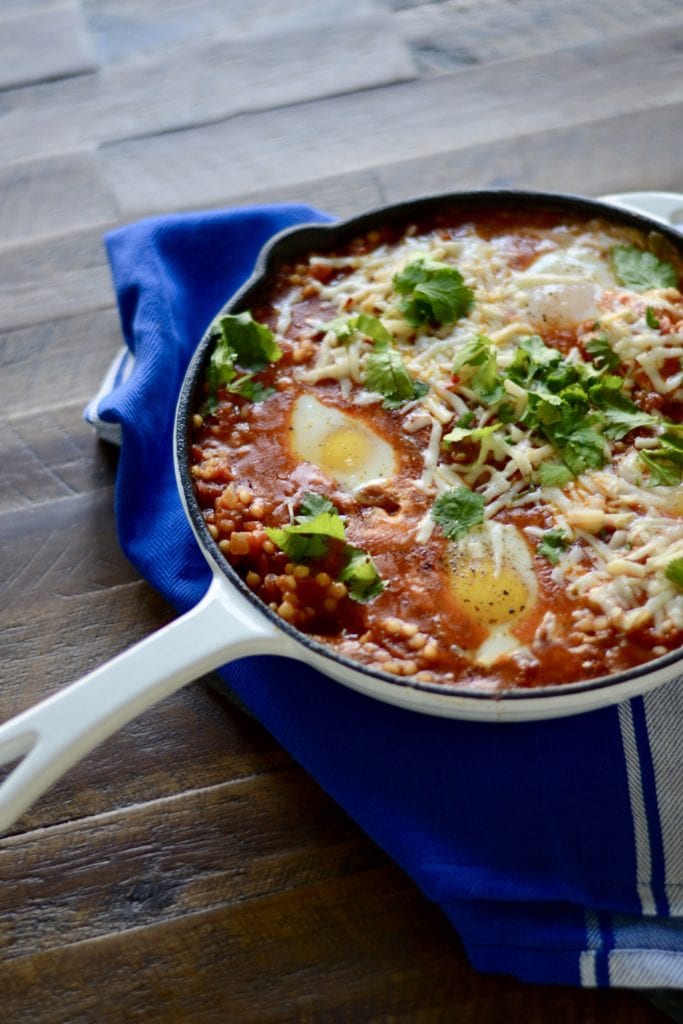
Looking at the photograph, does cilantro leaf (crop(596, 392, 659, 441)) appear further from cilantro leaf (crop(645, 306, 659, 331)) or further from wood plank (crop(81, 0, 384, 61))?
wood plank (crop(81, 0, 384, 61))

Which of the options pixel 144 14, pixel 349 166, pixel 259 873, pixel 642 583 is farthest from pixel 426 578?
pixel 144 14

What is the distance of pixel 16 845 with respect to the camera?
93.8 inches

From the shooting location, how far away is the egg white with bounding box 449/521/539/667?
7.32 ft

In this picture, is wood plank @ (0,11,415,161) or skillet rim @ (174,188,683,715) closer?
skillet rim @ (174,188,683,715)

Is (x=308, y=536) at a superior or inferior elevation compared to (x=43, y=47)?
inferior

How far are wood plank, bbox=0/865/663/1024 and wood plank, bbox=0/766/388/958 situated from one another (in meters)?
0.03

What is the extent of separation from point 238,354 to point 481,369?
554mm

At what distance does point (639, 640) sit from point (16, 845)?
1.34 meters

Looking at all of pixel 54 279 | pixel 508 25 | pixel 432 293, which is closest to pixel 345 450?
pixel 432 293

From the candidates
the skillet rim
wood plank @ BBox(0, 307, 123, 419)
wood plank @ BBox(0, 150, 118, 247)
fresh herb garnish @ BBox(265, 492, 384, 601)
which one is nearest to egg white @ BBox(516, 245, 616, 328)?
the skillet rim

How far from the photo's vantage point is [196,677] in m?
2.09

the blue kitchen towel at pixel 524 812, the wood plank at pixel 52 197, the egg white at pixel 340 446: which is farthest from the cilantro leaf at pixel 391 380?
the wood plank at pixel 52 197

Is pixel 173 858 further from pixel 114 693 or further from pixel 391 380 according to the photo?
pixel 391 380

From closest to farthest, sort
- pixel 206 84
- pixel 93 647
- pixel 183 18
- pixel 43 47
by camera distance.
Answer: pixel 93 647
pixel 206 84
pixel 43 47
pixel 183 18
